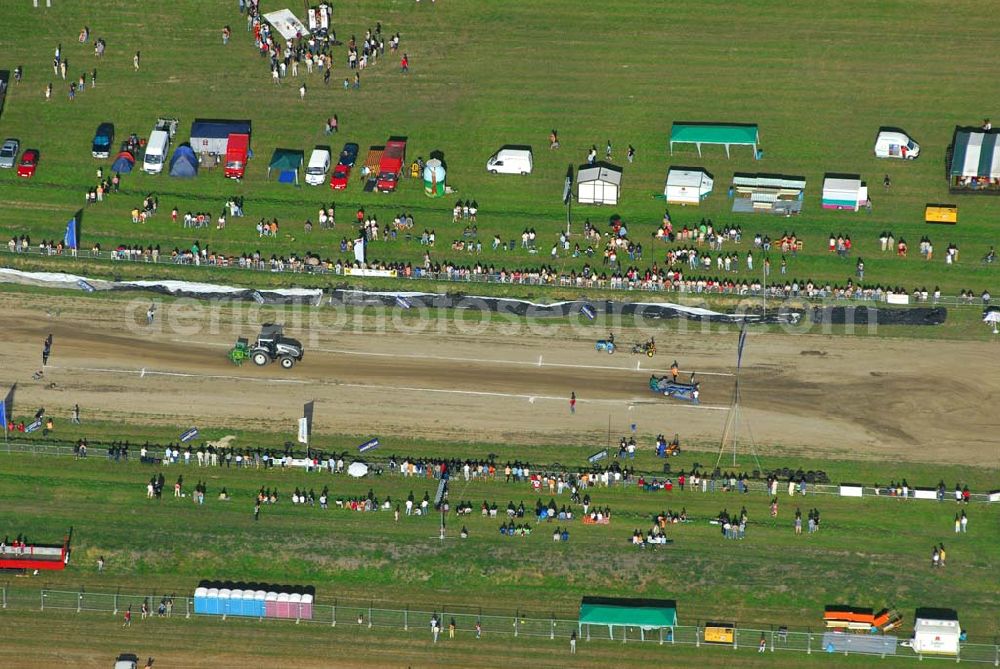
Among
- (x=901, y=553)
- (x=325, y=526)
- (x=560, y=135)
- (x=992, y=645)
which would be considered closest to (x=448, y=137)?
(x=560, y=135)

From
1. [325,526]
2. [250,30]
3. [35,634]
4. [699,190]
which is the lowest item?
[35,634]

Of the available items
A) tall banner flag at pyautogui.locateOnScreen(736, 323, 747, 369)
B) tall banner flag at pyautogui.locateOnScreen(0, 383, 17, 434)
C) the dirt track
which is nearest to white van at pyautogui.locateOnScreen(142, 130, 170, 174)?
the dirt track

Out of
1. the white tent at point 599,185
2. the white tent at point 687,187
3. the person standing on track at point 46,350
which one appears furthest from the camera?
the white tent at point 599,185

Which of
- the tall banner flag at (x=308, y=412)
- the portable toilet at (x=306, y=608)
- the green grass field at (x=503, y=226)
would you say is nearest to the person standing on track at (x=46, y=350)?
the green grass field at (x=503, y=226)

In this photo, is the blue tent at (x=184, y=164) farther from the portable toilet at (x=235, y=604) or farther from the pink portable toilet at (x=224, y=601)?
→ the portable toilet at (x=235, y=604)

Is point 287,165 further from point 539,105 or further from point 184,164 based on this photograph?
point 539,105

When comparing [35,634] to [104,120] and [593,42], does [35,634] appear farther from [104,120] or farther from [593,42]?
[593,42]
